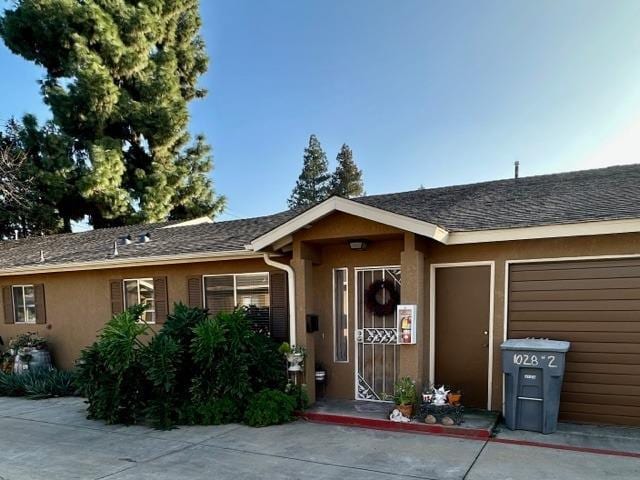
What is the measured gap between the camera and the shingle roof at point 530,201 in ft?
17.9

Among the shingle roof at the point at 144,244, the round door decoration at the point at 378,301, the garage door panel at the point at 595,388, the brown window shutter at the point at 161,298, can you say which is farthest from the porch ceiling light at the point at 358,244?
the brown window shutter at the point at 161,298

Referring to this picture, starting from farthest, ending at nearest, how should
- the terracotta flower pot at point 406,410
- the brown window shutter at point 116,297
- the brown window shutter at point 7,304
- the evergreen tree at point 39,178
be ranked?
the evergreen tree at point 39,178, the brown window shutter at point 7,304, the brown window shutter at point 116,297, the terracotta flower pot at point 406,410

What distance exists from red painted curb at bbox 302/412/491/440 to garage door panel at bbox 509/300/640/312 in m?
1.80

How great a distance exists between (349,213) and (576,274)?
322 centimetres

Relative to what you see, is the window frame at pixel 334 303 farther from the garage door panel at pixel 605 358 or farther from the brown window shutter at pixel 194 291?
the garage door panel at pixel 605 358

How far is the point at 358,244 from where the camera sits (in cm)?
661

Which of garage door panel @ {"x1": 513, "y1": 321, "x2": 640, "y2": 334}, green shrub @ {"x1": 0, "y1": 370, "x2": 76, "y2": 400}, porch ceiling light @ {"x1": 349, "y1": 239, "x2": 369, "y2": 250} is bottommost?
green shrub @ {"x1": 0, "y1": 370, "x2": 76, "y2": 400}

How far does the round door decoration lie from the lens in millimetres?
6531

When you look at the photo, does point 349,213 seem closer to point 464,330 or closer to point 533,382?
point 464,330

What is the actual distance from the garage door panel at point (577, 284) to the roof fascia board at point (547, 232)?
69 centimetres

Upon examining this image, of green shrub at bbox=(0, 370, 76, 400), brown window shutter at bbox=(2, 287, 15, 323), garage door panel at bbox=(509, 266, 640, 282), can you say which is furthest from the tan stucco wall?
garage door panel at bbox=(509, 266, 640, 282)

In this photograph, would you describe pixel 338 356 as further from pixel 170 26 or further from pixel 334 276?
pixel 170 26

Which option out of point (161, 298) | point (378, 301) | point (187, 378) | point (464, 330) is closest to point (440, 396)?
point (464, 330)

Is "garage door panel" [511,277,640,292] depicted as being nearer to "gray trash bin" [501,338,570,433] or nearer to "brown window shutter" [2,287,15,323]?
"gray trash bin" [501,338,570,433]
